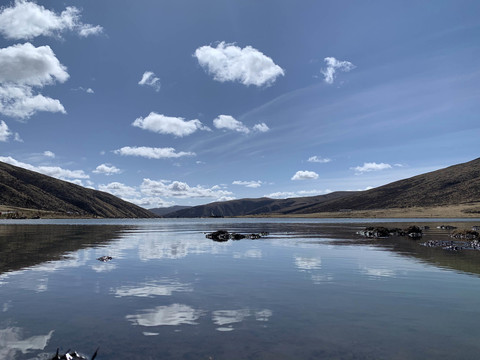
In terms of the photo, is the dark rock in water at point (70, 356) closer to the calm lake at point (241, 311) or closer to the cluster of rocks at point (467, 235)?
the calm lake at point (241, 311)

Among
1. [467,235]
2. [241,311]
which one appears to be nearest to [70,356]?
[241,311]

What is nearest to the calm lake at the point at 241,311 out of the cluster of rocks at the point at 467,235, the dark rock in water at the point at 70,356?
the dark rock in water at the point at 70,356

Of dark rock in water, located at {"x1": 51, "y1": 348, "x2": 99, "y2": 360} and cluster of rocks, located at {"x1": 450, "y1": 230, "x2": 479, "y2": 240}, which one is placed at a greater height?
dark rock in water, located at {"x1": 51, "y1": 348, "x2": 99, "y2": 360}

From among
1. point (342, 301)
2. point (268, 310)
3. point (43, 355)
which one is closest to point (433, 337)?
point (342, 301)

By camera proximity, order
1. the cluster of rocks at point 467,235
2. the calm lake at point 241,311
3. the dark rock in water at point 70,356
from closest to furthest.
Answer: the dark rock in water at point 70,356 → the calm lake at point 241,311 → the cluster of rocks at point 467,235

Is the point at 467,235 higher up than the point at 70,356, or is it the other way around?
the point at 70,356

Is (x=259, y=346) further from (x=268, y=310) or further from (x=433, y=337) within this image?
(x=433, y=337)

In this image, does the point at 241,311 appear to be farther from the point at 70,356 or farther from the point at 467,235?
the point at 467,235

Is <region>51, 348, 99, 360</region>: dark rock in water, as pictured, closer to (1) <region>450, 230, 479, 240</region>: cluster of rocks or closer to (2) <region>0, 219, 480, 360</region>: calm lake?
(2) <region>0, 219, 480, 360</region>: calm lake

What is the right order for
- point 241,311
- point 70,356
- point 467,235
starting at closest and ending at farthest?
point 70,356 → point 241,311 → point 467,235

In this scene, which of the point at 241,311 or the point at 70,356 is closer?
the point at 70,356

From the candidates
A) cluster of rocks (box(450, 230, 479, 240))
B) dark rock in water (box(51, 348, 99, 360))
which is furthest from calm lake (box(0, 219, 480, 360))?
cluster of rocks (box(450, 230, 479, 240))

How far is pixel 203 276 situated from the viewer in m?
23.0

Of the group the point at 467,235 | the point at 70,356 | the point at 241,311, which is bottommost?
the point at 467,235
